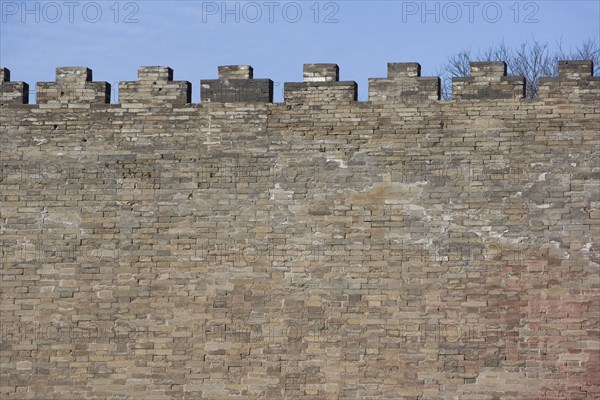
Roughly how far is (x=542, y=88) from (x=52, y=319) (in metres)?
7.32

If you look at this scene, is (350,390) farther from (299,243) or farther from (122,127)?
(122,127)

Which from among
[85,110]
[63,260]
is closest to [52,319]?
[63,260]

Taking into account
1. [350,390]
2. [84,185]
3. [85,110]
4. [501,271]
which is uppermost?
[85,110]

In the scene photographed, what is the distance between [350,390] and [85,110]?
17.6 ft

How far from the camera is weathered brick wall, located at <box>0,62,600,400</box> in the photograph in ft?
52.5

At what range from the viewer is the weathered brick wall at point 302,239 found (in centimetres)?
1600

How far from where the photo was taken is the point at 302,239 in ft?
54.1

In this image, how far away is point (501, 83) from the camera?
16438 mm

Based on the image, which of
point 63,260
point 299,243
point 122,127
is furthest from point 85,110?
point 299,243

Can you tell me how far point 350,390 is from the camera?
16156 mm

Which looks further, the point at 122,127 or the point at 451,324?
the point at 122,127

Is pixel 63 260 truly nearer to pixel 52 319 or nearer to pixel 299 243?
pixel 52 319

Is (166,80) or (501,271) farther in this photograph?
(166,80)

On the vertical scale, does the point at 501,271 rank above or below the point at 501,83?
below
